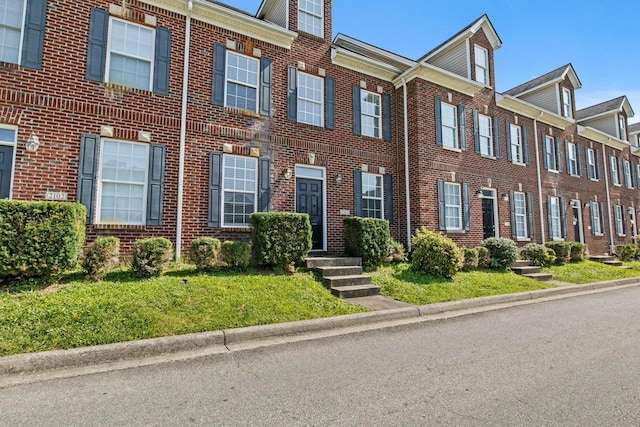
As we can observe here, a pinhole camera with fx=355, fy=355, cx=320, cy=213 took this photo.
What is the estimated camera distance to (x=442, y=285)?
28.1 feet

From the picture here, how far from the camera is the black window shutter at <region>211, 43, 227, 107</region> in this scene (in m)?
9.42

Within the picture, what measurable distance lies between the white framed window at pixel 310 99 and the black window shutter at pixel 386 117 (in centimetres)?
254

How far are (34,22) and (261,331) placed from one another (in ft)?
26.8

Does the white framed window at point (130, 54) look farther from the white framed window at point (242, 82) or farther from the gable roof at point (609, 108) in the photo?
the gable roof at point (609, 108)

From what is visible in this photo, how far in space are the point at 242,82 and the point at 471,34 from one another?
31.8 feet

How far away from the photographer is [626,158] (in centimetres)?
2212

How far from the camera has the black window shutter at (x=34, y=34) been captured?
24.4ft

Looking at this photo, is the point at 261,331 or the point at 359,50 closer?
the point at 261,331

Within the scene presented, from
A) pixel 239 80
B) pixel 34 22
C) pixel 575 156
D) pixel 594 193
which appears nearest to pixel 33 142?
pixel 34 22

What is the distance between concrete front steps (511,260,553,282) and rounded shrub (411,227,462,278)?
3191 millimetres

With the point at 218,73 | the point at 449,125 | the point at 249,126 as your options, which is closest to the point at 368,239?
the point at 249,126

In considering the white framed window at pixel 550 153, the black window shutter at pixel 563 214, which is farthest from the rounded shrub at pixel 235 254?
the black window shutter at pixel 563 214

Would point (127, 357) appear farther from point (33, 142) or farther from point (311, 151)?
point (311, 151)

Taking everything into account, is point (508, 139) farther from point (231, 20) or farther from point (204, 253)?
point (204, 253)
